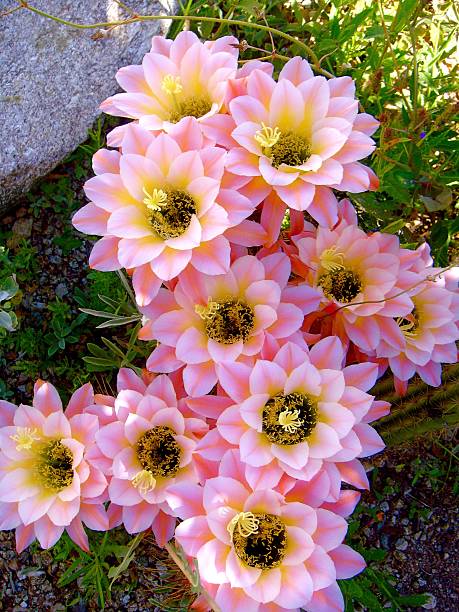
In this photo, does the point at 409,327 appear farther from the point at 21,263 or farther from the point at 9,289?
the point at 21,263

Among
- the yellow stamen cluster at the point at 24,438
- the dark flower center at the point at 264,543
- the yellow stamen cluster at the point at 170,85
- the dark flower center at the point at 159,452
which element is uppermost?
the yellow stamen cluster at the point at 170,85

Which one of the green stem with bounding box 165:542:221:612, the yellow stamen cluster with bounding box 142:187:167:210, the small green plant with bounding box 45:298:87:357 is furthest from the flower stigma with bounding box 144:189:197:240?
the small green plant with bounding box 45:298:87:357

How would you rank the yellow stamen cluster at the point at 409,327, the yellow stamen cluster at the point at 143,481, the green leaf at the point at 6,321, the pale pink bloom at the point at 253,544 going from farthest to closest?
the green leaf at the point at 6,321
the yellow stamen cluster at the point at 409,327
the yellow stamen cluster at the point at 143,481
the pale pink bloom at the point at 253,544

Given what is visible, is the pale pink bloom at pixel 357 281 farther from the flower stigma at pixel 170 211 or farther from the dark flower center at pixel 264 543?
the dark flower center at pixel 264 543

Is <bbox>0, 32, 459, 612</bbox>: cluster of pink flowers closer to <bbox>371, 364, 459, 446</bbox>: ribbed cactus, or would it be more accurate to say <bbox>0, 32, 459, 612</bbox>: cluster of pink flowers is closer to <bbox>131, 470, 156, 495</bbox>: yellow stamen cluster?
<bbox>131, 470, 156, 495</bbox>: yellow stamen cluster

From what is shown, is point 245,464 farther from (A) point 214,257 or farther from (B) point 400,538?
(B) point 400,538

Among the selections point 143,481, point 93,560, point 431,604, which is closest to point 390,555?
point 431,604

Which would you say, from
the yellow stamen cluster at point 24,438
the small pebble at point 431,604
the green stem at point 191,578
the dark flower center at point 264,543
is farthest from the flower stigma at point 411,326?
the small pebble at point 431,604

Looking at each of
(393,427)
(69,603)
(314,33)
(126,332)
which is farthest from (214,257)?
(314,33)

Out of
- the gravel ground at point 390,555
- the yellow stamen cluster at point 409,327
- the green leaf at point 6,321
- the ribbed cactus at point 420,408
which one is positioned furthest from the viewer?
the gravel ground at point 390,555
